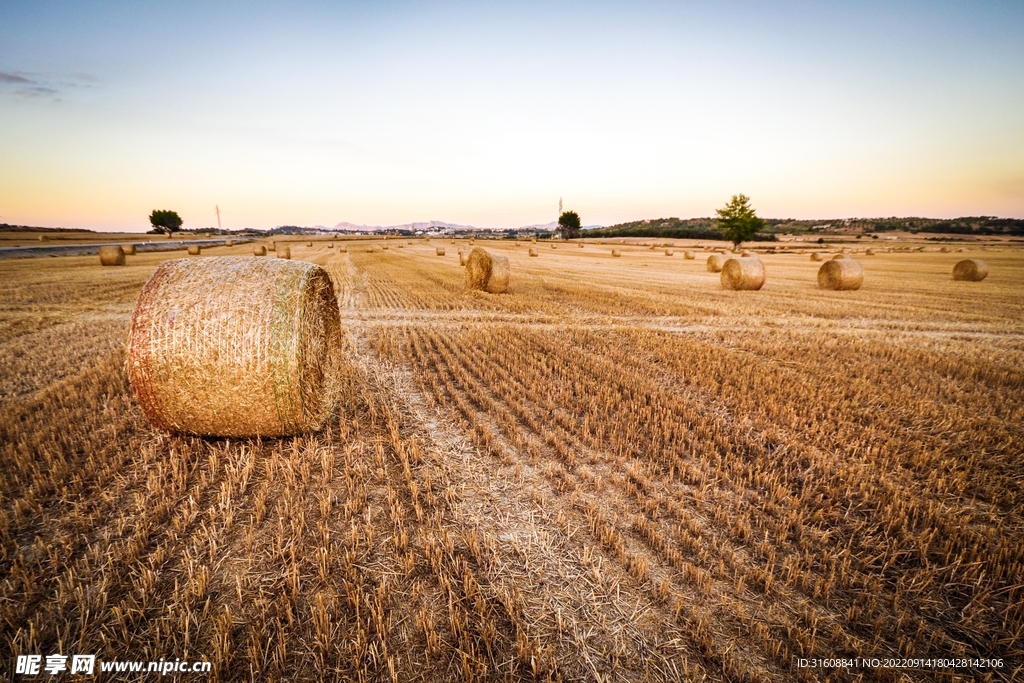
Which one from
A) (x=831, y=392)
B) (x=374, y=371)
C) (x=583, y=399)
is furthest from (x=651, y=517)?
(x=374, y=371)

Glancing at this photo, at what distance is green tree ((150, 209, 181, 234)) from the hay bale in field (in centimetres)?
Answer: 11590

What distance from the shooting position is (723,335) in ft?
36.0

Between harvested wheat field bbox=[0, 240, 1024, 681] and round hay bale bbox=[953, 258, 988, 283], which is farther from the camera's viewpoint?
round hay bale bbox=[953, 258, 988, 283]

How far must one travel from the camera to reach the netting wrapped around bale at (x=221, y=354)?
470cm

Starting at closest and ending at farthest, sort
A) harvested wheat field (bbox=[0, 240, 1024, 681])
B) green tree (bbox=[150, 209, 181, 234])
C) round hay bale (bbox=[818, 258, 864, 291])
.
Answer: harvested wheat field (bbox=[0, 240, 1024, 681]) → round hay bale (bbox=[818, 258, 864, 291]) → green tree (bbox=[150, 209, 181, 234])

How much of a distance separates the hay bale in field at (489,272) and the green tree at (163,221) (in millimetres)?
115895

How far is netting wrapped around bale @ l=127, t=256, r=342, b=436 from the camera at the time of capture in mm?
4703

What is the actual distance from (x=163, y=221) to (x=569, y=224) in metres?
97.2

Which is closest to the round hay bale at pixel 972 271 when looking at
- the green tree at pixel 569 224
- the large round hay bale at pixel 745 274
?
the large round hay bale at pixel 745 274

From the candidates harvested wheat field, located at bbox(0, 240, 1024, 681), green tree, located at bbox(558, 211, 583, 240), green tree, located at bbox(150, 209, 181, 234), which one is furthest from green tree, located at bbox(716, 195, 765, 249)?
green tree, located at bbox(150, 209, 181, 234)

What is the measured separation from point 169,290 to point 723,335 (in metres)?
11.1

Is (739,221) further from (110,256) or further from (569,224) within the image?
(110,256)

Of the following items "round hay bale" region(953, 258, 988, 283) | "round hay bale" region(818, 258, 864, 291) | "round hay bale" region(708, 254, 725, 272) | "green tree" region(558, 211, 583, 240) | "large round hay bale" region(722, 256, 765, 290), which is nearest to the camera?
"large round hay bale" region(722, 256, 765, 290)

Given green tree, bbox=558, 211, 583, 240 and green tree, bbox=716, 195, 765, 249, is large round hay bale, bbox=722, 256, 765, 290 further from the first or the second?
green tree, bbox=558, 211, 583, 240
